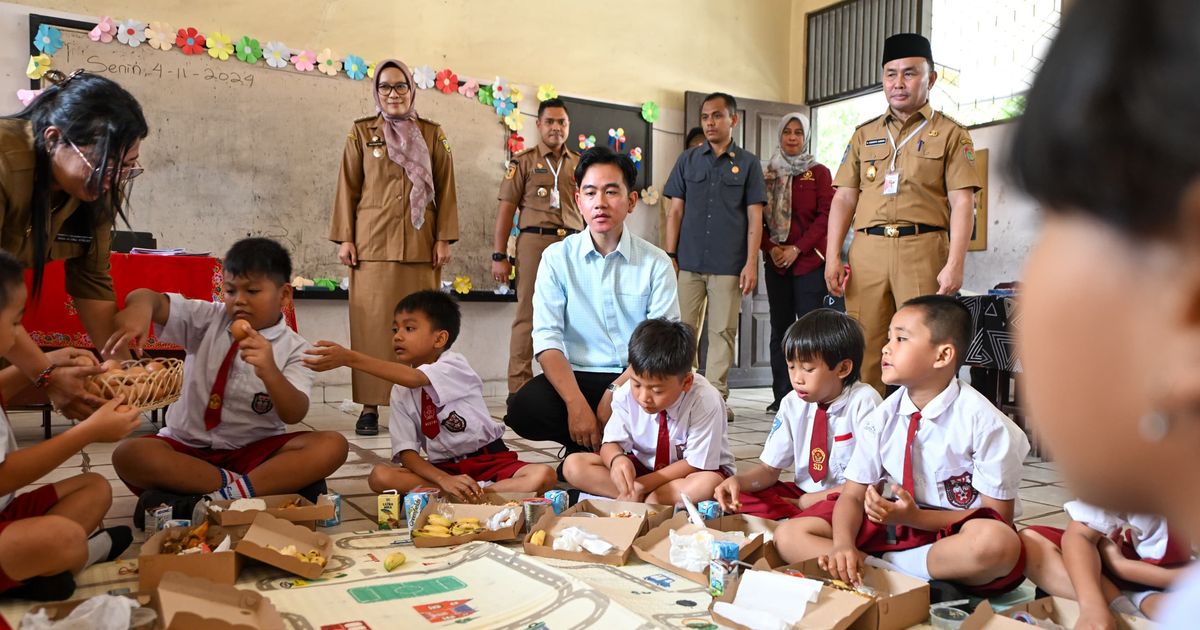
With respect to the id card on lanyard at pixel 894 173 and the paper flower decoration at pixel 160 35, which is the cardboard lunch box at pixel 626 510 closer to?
the id card on lanyard at pixel 894 173

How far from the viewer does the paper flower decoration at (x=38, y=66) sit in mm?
4012

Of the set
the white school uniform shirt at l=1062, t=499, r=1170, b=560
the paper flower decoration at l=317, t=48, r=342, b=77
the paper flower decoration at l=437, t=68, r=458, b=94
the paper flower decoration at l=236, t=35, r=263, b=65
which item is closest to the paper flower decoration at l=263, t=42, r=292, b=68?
the paper flower decoration at l=236, t=35, r=263, b=65

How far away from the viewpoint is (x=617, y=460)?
87.1 inches

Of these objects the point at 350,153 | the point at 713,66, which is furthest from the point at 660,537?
the point at 713,66

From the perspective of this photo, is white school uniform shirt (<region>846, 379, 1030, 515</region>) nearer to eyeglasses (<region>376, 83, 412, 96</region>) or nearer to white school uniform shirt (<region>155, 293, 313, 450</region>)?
white school uniform shirt (<region>155, 293, 313, 450</region>)

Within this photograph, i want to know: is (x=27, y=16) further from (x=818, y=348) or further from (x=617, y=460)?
(x=818, y=348)

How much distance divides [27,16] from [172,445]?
309 centimetres

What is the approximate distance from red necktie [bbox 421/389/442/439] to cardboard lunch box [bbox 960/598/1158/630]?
1541mm

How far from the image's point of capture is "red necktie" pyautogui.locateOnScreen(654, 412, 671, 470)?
2.30 meters

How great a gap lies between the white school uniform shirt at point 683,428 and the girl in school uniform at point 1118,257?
1974 millimetres

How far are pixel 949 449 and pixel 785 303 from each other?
2.99 metres

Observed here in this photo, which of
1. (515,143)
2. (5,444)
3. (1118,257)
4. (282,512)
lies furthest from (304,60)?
(1118,257)

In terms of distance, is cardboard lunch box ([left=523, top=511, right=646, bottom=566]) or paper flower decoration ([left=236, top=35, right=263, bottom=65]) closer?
cardboard lunch box ([left=523, top=511, right=646, bottom=566])

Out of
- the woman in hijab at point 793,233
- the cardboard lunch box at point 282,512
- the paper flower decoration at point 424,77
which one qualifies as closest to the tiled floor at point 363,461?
the cardboard lunch box at point 282,512
